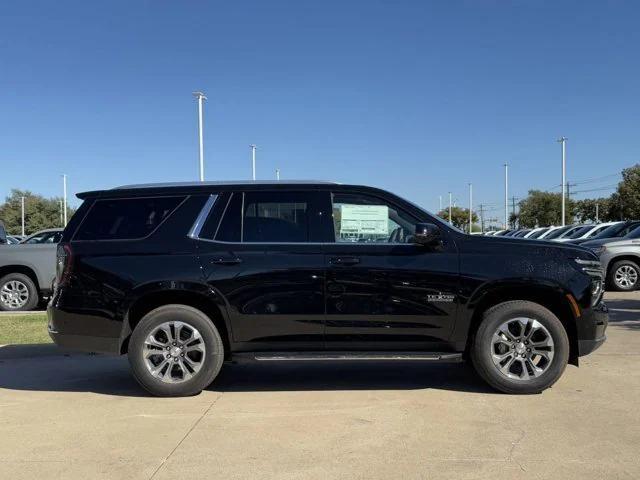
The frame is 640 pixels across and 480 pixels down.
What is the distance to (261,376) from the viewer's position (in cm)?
648

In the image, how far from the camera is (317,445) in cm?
429

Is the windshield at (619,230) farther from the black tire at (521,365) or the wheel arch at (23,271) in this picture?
the wheel arch at (23,271)

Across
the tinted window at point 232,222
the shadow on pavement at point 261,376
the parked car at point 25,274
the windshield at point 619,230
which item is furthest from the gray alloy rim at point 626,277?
the parked car at point 25,274

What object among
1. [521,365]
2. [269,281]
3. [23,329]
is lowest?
[23,329]

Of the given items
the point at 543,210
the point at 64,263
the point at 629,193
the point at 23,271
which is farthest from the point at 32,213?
the point at 64,263

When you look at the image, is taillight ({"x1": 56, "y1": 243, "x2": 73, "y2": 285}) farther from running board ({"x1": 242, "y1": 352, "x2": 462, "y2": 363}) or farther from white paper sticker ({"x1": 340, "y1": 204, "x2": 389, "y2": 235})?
white paper sticker ({"x1": 340, "y1": 204, "x2": 389, "y2": 235})

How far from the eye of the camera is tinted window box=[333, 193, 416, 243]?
556 centimetres

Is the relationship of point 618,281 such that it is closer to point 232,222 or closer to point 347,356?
point 347,356

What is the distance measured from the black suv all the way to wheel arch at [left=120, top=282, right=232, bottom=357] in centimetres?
1

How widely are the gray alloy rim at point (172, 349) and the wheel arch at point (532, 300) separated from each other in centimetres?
253

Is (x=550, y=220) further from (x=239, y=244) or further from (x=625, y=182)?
(x=239, y=244)

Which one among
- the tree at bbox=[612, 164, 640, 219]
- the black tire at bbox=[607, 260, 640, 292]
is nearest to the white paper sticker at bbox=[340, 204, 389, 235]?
the black tire at bbox=[607, 260, 640, 292]

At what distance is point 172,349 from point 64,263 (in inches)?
51.8

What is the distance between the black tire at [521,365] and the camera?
536cm
